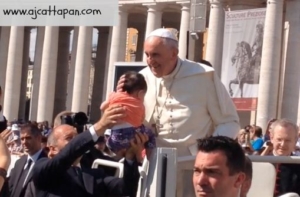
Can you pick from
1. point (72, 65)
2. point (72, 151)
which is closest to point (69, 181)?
point (72, 151)

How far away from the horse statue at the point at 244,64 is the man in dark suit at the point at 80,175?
43.4 meters

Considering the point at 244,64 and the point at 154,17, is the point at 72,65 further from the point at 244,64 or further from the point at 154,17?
the point at 244,64

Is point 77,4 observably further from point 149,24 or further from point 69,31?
point 69,31

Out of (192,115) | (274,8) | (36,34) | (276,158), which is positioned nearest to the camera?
(276,158)

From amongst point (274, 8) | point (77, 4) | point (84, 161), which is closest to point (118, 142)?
point (84, 161)

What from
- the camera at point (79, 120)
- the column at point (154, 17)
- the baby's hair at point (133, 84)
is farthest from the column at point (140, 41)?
the baby's hair at point (133, 84)

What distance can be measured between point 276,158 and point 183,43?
6273 centimetres

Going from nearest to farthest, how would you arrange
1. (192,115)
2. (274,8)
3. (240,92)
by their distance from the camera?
(192,115) → (240,92) → (274,8)

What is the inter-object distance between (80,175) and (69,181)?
14 cm

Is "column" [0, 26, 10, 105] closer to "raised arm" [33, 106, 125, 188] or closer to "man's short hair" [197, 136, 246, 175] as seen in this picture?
"raised arm" [33, 106, 125, 188]

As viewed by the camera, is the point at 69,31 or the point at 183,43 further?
the point at 69,31

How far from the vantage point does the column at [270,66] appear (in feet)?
202

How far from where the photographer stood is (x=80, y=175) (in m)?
9.16

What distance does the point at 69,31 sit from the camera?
284 feet
